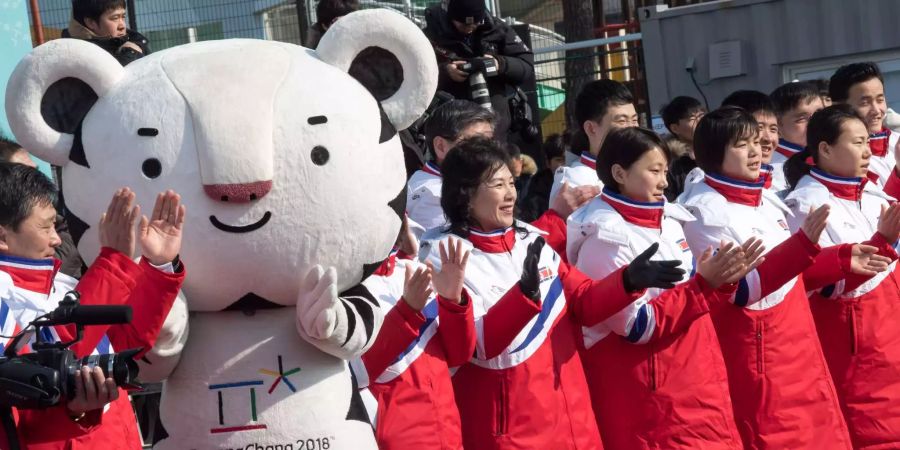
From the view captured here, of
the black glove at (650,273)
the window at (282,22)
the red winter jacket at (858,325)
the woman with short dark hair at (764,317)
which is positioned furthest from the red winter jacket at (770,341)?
the window at (282,22)

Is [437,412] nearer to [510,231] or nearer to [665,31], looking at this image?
[510,231]

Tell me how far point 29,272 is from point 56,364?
2.46 ft

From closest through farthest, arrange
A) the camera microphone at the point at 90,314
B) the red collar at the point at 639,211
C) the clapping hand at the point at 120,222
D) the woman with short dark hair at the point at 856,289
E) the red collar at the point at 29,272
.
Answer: the camera microphone at the point at 90,314
the clapping hand at the point at 120,222
the red collar at the point at 29,272
the red collar at the point at 639,211
the woman with short dark hair at the point at 856,289

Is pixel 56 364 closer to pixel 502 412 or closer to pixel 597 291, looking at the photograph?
pixel 502 412

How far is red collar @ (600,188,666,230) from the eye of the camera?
216 inches

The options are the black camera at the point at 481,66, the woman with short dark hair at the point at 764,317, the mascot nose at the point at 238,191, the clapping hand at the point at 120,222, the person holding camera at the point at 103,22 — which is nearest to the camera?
the clapping hand at the point at 120,222

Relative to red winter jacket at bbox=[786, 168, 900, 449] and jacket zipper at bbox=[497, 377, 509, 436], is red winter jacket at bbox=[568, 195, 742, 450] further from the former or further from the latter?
red winter jacket at bbox=[786, 168, 900, 449]

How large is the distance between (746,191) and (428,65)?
2087mm

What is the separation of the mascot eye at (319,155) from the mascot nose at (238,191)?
0.52 ft

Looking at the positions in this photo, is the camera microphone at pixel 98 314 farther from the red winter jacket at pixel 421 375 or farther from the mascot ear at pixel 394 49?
the red winter jacket at pixel 421 375

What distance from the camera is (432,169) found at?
20.8 feet

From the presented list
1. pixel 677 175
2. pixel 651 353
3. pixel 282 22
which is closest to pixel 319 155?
pixel 651 353

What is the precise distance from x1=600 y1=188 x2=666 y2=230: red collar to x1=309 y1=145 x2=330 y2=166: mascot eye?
1757 mm

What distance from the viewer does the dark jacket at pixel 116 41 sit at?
6.12 meters
